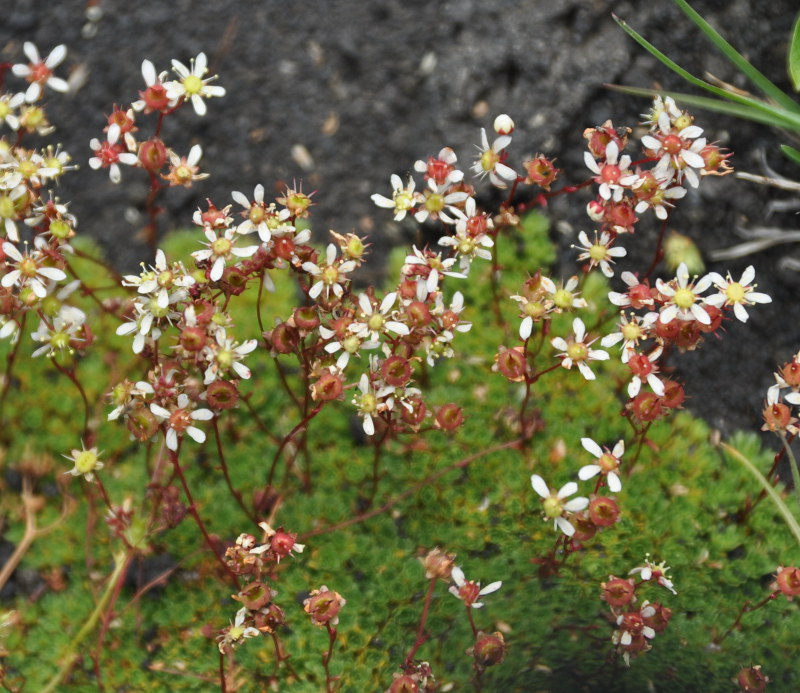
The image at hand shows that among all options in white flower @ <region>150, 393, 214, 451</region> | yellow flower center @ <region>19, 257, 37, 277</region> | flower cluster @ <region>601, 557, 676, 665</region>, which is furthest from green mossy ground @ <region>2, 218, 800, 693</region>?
yellow flower center @ <region>19, 257, 37, 277</region>

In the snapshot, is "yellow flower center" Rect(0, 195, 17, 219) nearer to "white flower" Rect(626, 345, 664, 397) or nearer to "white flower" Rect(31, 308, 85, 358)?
"white flower" Rect(31, 308, 85, 358)

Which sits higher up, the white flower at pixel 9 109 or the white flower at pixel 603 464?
the white flower at pixel 9 109

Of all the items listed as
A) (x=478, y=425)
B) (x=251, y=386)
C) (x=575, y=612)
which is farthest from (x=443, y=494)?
(x=251, y=386)

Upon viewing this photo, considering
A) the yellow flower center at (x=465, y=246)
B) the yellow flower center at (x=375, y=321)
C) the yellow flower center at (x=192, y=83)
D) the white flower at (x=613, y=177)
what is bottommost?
the yellow flower center at (x=375, y=321)

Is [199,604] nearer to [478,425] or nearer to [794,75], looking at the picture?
[478,425]

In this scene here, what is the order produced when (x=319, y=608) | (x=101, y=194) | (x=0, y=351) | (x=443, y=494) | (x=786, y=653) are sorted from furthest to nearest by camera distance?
(x=101, y=194), (x=0, y=351), (x=443, y=494), (x=786, y=653), (x=319, y=608)

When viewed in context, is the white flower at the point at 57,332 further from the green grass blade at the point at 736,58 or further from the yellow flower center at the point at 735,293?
the green grass blade at the point at 736,58

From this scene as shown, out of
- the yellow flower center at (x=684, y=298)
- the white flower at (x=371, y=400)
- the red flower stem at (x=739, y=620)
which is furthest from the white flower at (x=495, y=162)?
the red flower stem at (x=739, y=620)
